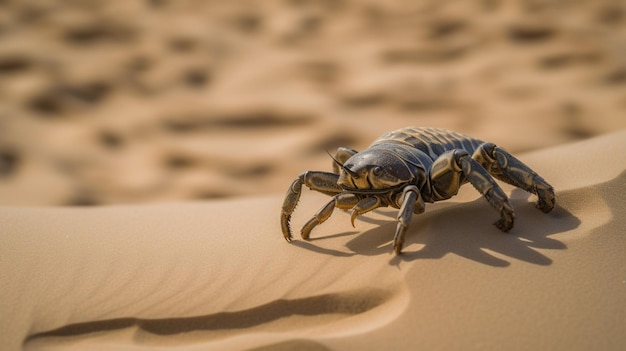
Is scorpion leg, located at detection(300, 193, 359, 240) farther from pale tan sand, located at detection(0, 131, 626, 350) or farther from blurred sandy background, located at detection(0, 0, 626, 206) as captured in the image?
blurred sandy background, located at detection(0, 0, 626, 206)

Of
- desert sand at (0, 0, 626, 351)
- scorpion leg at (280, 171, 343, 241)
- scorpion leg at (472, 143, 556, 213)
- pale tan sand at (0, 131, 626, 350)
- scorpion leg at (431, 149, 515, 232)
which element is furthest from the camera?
scorpion leg at (280, 171, 343, 241)

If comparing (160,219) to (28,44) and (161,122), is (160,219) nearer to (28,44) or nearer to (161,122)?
(161,122)

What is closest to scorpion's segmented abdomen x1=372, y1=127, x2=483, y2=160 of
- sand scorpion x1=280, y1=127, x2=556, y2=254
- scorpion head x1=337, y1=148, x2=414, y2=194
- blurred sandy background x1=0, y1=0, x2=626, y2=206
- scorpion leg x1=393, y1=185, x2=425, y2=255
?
sand scorpion x1=280, y1=127, x2=556, y2=254

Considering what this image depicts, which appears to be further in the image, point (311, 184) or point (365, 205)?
point (311, 184)

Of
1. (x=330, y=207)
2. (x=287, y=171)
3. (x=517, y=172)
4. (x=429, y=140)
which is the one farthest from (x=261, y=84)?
(x=517, y=172)

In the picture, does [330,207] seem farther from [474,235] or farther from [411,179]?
[474,235]

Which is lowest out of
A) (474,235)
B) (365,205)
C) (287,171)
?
(287,171)

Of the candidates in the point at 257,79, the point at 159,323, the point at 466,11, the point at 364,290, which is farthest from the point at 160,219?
the point at 466,11
